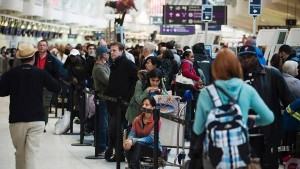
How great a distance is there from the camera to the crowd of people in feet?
20.7

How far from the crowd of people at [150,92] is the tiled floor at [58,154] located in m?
0.43

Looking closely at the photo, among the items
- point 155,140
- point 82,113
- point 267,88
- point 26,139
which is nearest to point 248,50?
point 267,88

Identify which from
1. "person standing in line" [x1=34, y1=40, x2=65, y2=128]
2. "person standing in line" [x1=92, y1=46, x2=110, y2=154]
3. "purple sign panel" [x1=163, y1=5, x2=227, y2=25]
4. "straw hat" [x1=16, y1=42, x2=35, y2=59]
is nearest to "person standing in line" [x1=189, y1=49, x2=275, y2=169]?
"straw hat" [x1=16, y1=42, x2=35, y2=59]

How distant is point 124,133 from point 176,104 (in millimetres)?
1383

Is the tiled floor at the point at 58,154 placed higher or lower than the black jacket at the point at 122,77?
lower

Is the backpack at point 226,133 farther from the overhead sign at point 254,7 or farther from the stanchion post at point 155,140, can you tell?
the overhead sign at point 254,7

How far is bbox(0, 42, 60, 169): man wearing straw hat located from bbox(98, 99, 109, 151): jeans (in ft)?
13.6

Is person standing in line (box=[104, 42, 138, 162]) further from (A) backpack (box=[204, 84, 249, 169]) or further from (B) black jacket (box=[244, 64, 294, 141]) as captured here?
(A) backpack (box=[204, 84, 249, 169])

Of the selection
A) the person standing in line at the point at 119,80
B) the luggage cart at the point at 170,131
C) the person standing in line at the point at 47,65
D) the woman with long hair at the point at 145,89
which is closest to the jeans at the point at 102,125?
the person standing in line at the point at 119,80

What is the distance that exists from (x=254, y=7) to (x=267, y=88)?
1407 centimetres

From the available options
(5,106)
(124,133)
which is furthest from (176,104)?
(5,106)

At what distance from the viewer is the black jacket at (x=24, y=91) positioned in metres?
9.68

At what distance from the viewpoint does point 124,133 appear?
12.5 meters

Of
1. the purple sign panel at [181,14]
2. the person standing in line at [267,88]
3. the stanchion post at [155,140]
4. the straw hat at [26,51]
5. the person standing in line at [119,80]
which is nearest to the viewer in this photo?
the person standing in line at [267,88]
